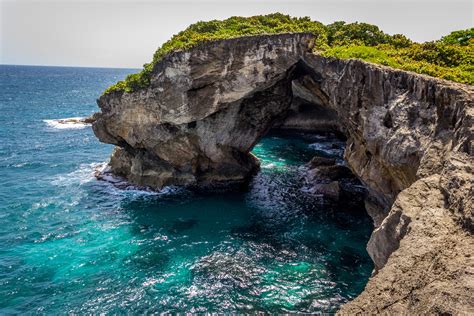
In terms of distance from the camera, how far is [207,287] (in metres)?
17.3

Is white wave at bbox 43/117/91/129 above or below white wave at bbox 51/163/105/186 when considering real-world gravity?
above

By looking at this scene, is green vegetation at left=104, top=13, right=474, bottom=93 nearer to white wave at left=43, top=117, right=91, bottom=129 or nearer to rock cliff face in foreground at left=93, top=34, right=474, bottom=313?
rock cliff face in foreground at left=93, top=34, right=474, bottom=313

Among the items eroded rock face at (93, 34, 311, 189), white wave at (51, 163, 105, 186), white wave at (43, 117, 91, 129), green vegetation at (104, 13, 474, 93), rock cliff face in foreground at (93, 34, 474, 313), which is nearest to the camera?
rock cliff face in foreground at (93, 34, 474, 313)

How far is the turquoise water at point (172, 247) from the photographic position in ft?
A: 54.4

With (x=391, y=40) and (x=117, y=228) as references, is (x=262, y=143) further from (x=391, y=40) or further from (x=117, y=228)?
(x=117, y=228)

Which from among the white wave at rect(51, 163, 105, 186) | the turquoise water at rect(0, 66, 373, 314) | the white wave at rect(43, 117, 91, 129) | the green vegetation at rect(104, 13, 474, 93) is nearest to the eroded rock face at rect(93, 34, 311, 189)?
the green vegetation at rect(104, 13, 474, 93)

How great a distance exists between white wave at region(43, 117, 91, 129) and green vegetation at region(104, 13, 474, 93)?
36.4 meters

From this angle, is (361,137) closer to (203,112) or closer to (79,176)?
(203,112)

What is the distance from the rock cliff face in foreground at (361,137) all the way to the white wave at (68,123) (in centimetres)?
3217

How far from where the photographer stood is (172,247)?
2134 cm

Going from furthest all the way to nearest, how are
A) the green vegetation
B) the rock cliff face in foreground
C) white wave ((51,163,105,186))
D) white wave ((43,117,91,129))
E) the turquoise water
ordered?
1. white wave ((43,117,91,129))
2. white wave ((51,163,105,186))
3. the green vegetation
4. the turquoise water
5. the rock cliff face in foreground

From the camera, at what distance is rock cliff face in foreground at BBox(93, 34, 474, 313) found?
7227mm

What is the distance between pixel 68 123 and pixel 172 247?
5213cm

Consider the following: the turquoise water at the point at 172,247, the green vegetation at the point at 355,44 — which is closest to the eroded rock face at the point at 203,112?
the green vegetation at the point at 355,44
